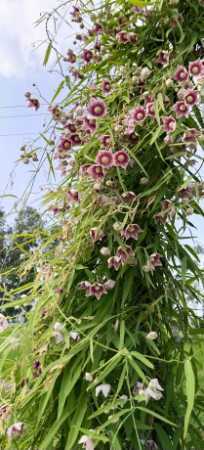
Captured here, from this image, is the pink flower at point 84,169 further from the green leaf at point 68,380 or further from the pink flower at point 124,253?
the green leaf at point 68,380

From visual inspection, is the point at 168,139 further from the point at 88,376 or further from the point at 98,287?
the point at 88,376

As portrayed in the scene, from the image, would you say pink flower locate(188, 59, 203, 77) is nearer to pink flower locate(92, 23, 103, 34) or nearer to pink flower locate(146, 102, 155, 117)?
pink flower locate(146, 102, 155, 117)

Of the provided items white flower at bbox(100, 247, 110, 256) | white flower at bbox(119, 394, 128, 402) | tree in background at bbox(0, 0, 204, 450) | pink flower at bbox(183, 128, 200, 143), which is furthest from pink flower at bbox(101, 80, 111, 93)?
white flower at bbox(119, 394, 128, 402)

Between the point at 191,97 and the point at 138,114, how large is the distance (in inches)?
3.9

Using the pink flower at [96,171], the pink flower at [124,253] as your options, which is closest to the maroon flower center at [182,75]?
the pink flower at [96,171]

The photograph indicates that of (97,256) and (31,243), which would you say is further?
(31,243)

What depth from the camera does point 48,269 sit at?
1.15 m

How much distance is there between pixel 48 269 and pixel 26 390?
224 mm

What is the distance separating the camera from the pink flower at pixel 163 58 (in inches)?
45.2

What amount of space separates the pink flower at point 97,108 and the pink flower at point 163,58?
0.45ft

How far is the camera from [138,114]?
1.10m

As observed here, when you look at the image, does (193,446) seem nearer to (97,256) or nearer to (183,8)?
(97,256)

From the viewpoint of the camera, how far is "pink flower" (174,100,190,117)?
1.09m

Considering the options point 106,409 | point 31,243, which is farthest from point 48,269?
point 106,409
